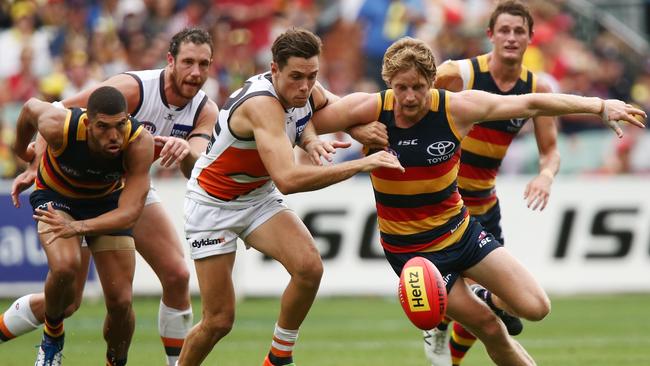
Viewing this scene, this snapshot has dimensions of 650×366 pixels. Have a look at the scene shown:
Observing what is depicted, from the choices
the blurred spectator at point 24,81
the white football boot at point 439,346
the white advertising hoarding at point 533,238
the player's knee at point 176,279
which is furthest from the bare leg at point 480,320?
the blurred spectator at point 24,81

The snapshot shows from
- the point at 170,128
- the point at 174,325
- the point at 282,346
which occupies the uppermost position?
the point at 170,128

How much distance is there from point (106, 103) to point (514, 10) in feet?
12.2

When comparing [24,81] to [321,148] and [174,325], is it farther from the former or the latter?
[321,148]

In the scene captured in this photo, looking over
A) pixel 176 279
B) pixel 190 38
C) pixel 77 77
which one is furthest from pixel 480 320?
pixel 77 77

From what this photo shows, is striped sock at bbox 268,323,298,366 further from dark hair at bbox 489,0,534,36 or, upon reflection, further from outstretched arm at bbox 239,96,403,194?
dark hair at bbox 489,0,534,36

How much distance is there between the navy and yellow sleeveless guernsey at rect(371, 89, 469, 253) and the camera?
8680 millimetres

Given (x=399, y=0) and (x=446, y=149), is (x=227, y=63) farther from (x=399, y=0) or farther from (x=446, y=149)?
(x=446, y=149)

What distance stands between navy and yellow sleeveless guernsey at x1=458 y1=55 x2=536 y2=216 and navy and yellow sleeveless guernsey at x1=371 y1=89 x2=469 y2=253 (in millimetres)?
1360

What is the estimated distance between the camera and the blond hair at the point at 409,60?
8.36 metres

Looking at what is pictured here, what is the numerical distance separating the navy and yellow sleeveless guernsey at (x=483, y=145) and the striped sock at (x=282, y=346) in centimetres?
237

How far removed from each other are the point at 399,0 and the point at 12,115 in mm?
6780

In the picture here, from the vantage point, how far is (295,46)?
841 centimetres

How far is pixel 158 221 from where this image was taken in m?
9.81

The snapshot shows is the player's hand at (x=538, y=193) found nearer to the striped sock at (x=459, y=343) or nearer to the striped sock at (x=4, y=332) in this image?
the striped sock at (x=459, y=343)
